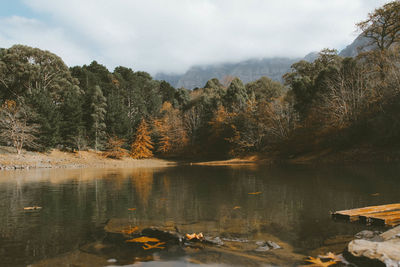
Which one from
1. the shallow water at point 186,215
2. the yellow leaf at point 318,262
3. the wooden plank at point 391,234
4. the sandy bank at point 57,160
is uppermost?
the sandy bank at point 57,160

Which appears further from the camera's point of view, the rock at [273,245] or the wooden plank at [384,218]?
the wooden plank at [384,218]

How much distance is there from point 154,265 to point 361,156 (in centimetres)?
3234

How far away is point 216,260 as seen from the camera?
18.0 feet

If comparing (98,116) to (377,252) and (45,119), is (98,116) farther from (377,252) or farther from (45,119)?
(377,252)

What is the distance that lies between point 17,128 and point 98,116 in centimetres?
1400

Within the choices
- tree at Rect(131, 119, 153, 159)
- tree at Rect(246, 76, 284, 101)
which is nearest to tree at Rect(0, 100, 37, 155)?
Result: tree at Rect(131, 119, 153, 159)

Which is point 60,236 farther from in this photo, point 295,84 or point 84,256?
point 295,84

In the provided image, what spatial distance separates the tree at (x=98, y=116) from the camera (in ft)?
170

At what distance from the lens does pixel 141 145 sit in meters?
53.4

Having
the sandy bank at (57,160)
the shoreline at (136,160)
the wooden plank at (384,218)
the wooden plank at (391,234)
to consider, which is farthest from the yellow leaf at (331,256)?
the sandy bank at (57,160)

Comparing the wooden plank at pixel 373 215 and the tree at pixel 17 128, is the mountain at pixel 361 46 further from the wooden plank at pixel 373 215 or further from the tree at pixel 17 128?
the tree at pixel 17 128

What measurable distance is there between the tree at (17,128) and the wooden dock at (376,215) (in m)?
42.3

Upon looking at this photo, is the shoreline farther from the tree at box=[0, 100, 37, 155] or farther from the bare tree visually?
the bare tree

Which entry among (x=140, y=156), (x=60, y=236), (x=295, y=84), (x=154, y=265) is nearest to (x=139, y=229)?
(x=60, y=236)
